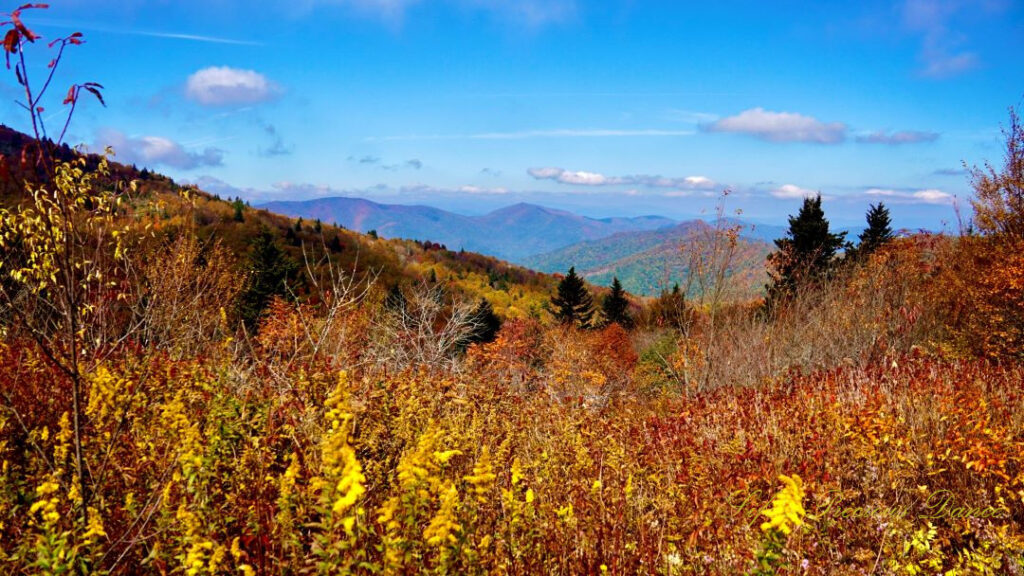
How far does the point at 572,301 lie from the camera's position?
43500mm

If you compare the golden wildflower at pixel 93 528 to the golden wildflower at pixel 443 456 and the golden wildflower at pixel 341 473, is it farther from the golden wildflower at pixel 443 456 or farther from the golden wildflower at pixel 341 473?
the golden wildflower at pixel 443 456

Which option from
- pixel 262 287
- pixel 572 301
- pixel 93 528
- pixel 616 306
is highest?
pixel 93 528

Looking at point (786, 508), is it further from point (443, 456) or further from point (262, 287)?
point (262, 287)

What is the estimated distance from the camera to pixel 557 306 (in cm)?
4447

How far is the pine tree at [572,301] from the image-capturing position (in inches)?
1682

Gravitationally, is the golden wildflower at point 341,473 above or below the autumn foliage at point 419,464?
above

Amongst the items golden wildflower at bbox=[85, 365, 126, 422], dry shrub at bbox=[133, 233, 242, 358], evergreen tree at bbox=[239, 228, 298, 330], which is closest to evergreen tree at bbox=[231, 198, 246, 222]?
evergreen tree at bbox=[239, 228, 298, 330]

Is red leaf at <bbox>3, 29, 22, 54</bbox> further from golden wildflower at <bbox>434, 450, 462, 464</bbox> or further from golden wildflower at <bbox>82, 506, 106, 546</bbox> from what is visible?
golden wildflower at <bbox>434, 450, 462, 464</bbox>

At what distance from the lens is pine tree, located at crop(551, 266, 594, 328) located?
1682 inches

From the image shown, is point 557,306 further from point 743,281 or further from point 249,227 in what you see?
point 249,227

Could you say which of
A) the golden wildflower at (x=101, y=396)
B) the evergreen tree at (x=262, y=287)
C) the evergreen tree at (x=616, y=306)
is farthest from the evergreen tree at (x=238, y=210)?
the golden wildflower at (x=101, y=396)

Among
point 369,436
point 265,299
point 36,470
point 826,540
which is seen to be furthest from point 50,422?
point 265,299

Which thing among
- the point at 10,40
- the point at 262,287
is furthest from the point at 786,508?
the point at 262,287

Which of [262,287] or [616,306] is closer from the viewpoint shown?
A: [262,287]
